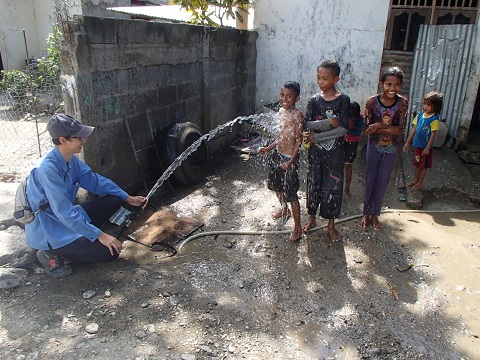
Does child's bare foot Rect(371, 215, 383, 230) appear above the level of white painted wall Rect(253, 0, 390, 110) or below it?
below

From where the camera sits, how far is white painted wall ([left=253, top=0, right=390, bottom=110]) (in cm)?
739

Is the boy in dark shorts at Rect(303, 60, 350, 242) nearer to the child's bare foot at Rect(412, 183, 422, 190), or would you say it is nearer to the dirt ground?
the dirt ground

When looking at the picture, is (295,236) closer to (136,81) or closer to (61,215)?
(61,215)

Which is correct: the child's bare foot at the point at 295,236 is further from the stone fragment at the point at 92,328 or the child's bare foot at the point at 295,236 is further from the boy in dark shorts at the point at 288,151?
the stone fragment at the point at 92,328

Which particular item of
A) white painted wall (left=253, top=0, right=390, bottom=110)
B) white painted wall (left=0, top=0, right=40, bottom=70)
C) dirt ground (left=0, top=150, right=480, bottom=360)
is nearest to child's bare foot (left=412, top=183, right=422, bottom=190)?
dirt ground (left=0, top=150, right=480, bottom=360)

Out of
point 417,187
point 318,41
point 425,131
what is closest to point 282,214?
point 417,187

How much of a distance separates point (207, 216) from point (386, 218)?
2.15 meters

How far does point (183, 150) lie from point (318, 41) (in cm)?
420

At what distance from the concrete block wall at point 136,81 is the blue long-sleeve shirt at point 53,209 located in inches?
40.0

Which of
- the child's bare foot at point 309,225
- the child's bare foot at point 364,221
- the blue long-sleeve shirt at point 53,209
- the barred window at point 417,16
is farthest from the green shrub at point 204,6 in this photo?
the blue long-sleeve shirt at point 53,209

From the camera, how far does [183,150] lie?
5363 mm

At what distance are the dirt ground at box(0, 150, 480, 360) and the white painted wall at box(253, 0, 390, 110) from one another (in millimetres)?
4199

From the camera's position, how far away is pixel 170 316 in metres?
2.90

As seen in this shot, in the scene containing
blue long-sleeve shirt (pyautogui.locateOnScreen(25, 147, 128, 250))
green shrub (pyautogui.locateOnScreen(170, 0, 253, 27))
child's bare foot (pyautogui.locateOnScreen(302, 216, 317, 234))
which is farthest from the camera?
green shrub (pyautogui.locateOnScreen(170, 0, 253, 27))
